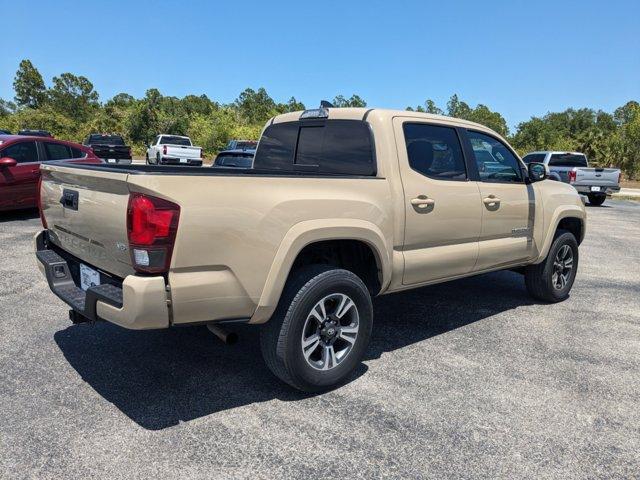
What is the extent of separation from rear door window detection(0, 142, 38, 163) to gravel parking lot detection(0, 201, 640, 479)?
222 inches

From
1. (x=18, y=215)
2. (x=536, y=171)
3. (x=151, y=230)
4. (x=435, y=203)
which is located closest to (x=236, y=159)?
(x=18, y=215)

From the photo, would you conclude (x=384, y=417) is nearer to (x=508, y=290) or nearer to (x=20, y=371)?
(x=20, y=371)

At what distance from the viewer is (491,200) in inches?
183

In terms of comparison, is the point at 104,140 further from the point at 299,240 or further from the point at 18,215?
the point at 299,240

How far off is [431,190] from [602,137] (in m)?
48.9

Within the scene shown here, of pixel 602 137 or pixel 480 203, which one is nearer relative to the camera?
pixel 480 203

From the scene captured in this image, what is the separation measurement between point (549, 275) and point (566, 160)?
15.1 meters

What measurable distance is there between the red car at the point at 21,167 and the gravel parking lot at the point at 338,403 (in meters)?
5.26

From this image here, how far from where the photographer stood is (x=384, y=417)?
319 cm

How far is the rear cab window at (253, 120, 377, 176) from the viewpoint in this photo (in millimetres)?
4000

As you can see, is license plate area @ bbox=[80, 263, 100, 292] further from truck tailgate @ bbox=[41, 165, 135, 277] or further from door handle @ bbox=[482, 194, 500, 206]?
door handle @ bbox=[482, 194, 500, 206]

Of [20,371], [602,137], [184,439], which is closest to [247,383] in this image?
[184,439]

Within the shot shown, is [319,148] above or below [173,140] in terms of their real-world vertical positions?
below

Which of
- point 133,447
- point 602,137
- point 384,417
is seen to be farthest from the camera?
point 602,137
